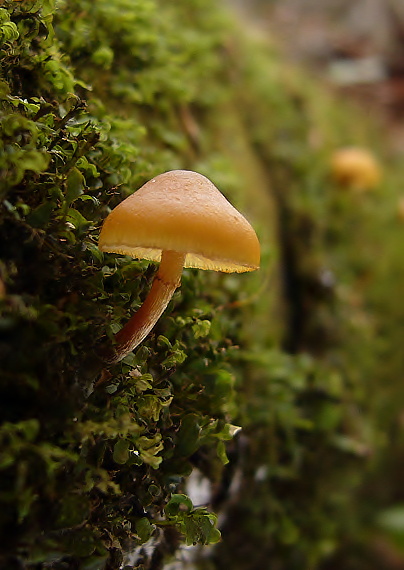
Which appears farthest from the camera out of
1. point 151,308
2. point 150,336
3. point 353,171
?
point 353,171

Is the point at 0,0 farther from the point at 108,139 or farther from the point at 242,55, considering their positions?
the point at 242,55

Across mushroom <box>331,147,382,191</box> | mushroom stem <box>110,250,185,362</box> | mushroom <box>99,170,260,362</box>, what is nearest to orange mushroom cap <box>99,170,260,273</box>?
mushroom <box>99,170,260,362</box>

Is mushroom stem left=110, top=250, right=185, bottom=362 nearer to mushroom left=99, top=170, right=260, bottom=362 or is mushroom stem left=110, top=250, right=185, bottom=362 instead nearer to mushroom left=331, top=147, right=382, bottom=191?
mushroom left=99, top=170, right=260, bottom=362

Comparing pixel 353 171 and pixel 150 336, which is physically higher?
pixel 150 336

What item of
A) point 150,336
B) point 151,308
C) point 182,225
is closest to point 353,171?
point 150,336

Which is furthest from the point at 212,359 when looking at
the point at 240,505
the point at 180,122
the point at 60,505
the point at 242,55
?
the point at 242,55

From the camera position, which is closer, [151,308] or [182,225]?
[182,225]

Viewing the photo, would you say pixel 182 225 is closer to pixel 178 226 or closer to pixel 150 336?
pixel 178 226

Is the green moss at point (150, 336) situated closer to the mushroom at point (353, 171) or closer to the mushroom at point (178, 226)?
the mushroom at point (178, 226)

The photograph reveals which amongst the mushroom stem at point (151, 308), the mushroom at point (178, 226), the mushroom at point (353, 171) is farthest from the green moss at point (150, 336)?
the mushroom at point (353, 171)
